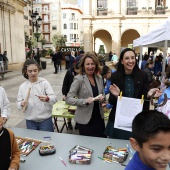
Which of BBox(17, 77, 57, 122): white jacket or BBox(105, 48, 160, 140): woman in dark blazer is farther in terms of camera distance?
BBox(17, 77, 57, 122): white jacket

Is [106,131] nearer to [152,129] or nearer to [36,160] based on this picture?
[36,160]

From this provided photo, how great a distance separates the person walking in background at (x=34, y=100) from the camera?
2.74 metres

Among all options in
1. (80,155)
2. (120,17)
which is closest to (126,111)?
(80,155)

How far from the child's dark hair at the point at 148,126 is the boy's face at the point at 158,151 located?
0.08ft

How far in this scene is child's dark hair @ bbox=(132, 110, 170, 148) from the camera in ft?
3.39

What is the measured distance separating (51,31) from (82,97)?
240ft

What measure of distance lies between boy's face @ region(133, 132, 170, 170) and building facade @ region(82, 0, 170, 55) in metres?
29.1

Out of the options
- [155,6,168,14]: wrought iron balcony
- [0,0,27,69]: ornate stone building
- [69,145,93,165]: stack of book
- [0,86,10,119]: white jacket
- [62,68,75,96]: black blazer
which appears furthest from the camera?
[155,6,168,14]: wrought iron balcony

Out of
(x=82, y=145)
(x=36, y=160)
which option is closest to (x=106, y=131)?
(x=82, y=145)

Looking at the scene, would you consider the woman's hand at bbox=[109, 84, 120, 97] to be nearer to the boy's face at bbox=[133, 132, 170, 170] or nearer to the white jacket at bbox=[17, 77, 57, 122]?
the white jacket at bbox=[17, 77, 57, 122]

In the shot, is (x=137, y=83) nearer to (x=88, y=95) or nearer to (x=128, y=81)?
(x=128, y=81)

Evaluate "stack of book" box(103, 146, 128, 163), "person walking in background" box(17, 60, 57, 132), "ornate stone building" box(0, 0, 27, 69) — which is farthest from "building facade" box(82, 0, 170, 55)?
"stack of book" box(103, 146, 128, 163)

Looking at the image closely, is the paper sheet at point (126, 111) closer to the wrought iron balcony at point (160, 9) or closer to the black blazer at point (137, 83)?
the black blazer at point (137, 83)

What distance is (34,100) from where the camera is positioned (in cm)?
277
